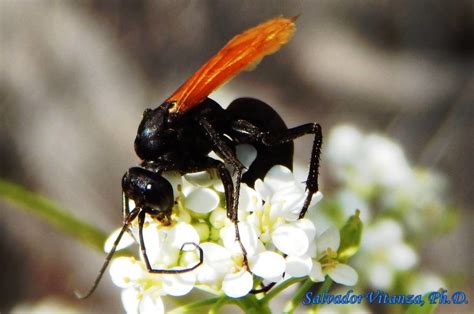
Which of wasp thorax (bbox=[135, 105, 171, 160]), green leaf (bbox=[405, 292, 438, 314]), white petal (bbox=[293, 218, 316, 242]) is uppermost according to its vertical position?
wasp thorax (bbox=[135, 105, 171, 160])

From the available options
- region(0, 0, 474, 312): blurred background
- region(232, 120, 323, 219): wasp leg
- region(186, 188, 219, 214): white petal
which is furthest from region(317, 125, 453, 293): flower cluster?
region(0, 0, 474, 312): blurred background

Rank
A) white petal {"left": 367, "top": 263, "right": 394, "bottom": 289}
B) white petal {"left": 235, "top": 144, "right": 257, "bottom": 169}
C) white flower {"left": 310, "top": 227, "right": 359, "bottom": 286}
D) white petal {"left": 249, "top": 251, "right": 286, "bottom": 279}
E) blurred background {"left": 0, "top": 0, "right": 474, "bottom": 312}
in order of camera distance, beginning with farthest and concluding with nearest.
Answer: blurred background {"left": 0, "top": 0, "right": 474, "bottom": 312} → white petal {"left": 367, "top": 263, "right": 394, "bottom": 289} → white petal {"left": 235, "top": 144, "right": 257, "bottom": 169} → white flower {"left": 310, "top": 227, "right": 359, "bottom": 286} → white petal {"left": 249, "top": 251, "right": 286, "bottom": 279}

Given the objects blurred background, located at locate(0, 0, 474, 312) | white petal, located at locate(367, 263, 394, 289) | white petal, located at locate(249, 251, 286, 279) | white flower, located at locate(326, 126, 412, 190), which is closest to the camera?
white petal, located at locate(249, 251, 286, 279)

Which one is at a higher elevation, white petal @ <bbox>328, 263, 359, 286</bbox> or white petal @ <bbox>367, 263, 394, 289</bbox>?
white petal @ <bbox>367, 263, 394, 289</bbox>

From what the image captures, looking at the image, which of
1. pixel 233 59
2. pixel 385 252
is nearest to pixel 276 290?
pixel 233 59

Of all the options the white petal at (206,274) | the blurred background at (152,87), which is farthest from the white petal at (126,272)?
the blurred background at (152,87)

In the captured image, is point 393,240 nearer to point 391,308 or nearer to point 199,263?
point 391,308

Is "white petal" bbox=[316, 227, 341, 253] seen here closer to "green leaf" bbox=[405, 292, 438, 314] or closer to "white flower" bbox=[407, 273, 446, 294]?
"green leaf" bbox=[405, 292, 438, 314]

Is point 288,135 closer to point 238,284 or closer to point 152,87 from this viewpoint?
point 238,284

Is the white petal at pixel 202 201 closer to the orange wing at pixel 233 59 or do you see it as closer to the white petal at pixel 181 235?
the white petal at pixel 181 235
